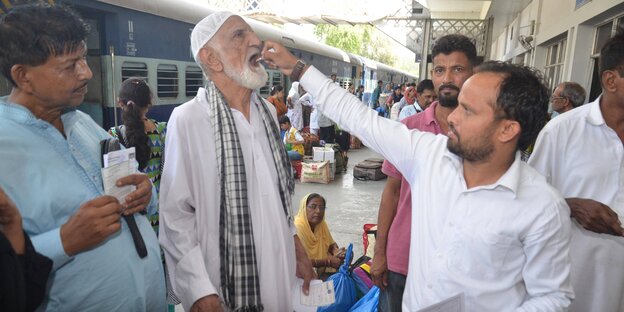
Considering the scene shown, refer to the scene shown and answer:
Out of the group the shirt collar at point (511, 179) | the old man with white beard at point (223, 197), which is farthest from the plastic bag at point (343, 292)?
the shirt collar at point (511, 179)

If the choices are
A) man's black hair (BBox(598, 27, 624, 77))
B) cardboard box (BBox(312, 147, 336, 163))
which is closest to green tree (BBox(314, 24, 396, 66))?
cardboard box (BBox(312, 147, 336, 163))

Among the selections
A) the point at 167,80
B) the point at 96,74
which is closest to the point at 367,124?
the point at 96,74

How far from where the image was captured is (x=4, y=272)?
3.14 feet

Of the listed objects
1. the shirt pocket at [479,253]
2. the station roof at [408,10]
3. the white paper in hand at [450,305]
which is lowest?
the white paper in hand at [450,305]

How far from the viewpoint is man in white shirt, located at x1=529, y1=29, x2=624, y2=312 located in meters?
1.79

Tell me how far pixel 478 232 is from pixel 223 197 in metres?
1.02

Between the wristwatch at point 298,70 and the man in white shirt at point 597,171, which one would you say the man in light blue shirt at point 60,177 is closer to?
the wristwatch at point 298,70

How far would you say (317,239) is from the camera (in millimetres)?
3656

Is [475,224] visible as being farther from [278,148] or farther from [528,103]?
[278,148]

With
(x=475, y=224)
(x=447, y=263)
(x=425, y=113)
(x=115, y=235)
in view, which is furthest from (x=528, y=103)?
(x=115, y=235)

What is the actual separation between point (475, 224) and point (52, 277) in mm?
1439

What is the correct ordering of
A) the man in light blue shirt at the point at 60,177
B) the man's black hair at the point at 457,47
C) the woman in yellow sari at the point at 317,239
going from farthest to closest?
1. the woman in yellow sari at the point at 317,239
2. the man's black hair at the point at 457,47
3. the man in light blue shirt at the point at 60,177

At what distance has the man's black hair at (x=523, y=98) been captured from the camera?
4.08ft

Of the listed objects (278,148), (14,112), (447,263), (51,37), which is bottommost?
(447,263)
